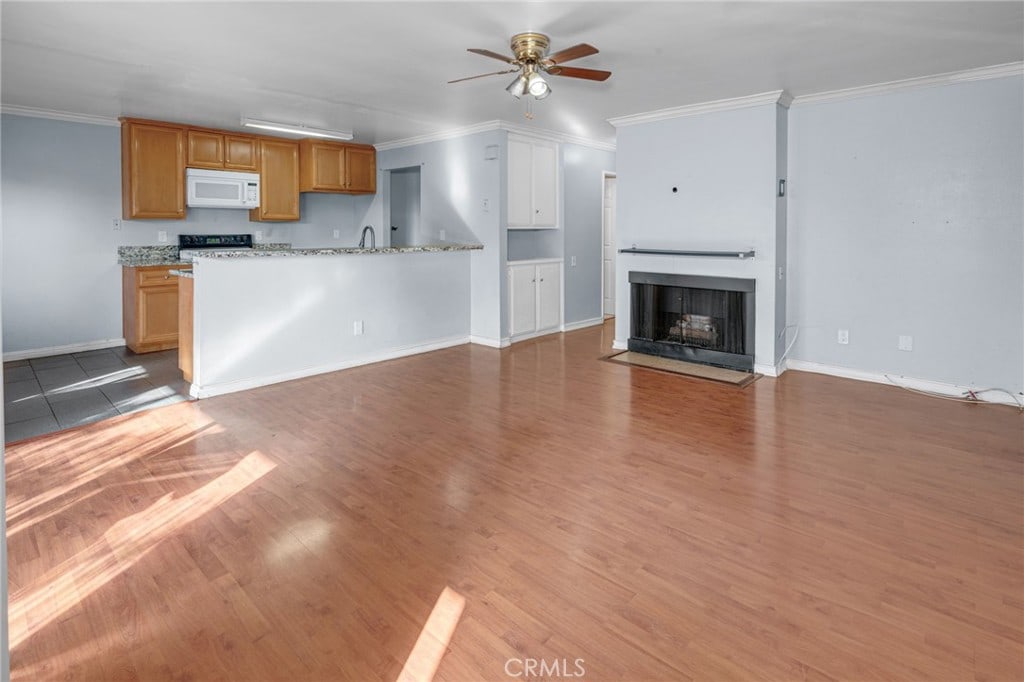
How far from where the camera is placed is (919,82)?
Result: 4594mm

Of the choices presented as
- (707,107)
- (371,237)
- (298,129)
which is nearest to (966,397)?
(707,107)

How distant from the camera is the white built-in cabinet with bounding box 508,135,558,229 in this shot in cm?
656

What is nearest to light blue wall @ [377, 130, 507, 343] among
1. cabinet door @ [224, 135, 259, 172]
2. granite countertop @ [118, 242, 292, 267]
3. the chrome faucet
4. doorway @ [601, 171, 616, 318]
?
the chrome faucet

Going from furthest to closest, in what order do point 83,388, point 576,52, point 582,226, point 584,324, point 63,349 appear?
point 584,324 → point 582,226 → point 63,349 → point 83,388 → point 576,52

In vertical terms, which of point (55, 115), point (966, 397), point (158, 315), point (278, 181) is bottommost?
point (966, 397)

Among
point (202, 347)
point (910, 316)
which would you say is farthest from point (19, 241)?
point (910, 316)

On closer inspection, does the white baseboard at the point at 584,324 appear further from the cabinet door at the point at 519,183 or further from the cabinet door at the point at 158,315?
the cabinet door at the point at 158,315

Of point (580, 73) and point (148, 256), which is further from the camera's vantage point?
point (148, 256)

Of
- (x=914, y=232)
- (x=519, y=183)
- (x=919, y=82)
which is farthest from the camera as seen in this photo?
(x=519, y=183)

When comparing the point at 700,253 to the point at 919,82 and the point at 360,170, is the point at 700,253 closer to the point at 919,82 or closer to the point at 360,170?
the point at 919,82

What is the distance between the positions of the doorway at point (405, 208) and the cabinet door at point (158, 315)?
9.59 ft

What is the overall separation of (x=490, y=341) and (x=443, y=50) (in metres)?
3.27

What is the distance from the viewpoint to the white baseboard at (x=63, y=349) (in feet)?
18.9

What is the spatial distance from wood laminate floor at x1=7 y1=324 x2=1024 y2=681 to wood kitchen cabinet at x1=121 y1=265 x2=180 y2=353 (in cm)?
232
